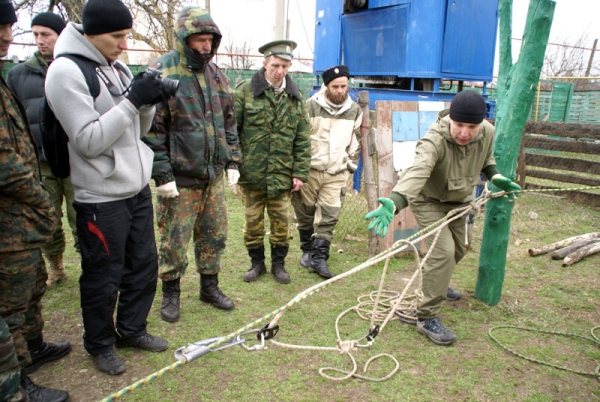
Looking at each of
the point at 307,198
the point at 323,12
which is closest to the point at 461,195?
A: the point at 307,198

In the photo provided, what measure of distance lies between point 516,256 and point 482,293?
1485 mm

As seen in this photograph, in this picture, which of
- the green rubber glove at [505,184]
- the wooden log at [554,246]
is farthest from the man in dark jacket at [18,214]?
the wooden log at [554,246]

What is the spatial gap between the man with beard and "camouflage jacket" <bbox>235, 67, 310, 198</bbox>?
17.4 inches

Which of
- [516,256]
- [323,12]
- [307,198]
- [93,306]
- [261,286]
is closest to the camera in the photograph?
[93,306]

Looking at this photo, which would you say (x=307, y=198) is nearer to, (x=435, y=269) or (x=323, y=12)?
(x=435, y=269)

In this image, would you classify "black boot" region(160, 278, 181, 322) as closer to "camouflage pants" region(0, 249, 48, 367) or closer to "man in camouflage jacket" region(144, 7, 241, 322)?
"man in camouflage jacket" region(144, 7, 241, 322)

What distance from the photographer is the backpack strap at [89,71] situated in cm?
234

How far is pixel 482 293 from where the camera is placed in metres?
3.88

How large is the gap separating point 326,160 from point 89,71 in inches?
→ 95.6

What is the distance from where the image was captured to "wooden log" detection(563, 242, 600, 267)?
478cm

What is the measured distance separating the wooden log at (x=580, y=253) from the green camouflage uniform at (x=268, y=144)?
9.72 feet

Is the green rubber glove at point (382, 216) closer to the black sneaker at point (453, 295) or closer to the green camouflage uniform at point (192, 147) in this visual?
the green camouflage uniform at point (192, 147)

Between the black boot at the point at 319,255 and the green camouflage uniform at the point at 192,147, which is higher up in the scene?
the green camouflage uniform at the point at 192,147

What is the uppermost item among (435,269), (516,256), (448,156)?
(448,156)
